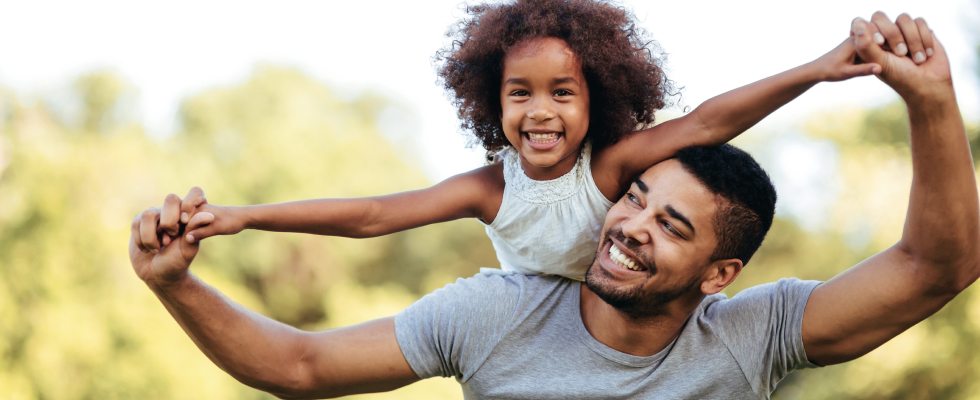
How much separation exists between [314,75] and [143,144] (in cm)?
466

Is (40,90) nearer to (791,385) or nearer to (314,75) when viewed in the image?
(314,75)

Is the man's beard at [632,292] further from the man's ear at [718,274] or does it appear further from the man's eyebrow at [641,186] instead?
the man's eyebrow at [641,186]

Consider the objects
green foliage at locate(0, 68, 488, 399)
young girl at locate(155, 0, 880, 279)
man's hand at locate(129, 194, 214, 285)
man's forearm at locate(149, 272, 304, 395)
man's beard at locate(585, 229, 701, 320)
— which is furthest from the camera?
green foliage at locate(0, 68, 488, 399)

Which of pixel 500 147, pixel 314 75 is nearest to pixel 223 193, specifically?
pixel 314 75

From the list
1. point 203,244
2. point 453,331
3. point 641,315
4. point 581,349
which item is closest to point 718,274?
point 641,315

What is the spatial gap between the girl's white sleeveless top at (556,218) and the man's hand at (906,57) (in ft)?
2.85

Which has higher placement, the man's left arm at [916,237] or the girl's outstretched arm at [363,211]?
the girl's outstretched arm at [363,211]

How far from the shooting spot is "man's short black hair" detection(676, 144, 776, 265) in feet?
7.51

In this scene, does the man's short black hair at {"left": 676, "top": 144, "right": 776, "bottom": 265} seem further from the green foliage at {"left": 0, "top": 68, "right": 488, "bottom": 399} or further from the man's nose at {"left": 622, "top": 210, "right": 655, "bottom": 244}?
the green foliage at {"left": 0, "top": 68, "right": 488, "bottom": 399}

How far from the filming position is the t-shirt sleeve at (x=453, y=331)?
94.5 inches

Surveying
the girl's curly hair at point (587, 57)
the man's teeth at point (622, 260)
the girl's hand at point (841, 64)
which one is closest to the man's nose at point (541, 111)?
the girl's curly hair at point (587, 57)

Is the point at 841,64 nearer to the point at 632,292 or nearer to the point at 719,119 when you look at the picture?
the point at 719,119

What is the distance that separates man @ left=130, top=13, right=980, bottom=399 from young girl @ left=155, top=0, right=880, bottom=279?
0.38ft

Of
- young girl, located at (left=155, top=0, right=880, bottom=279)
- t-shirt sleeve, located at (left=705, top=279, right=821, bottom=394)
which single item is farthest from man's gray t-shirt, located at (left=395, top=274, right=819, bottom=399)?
young girl, located at (left=155, top=0, right=880, bottom=279)
